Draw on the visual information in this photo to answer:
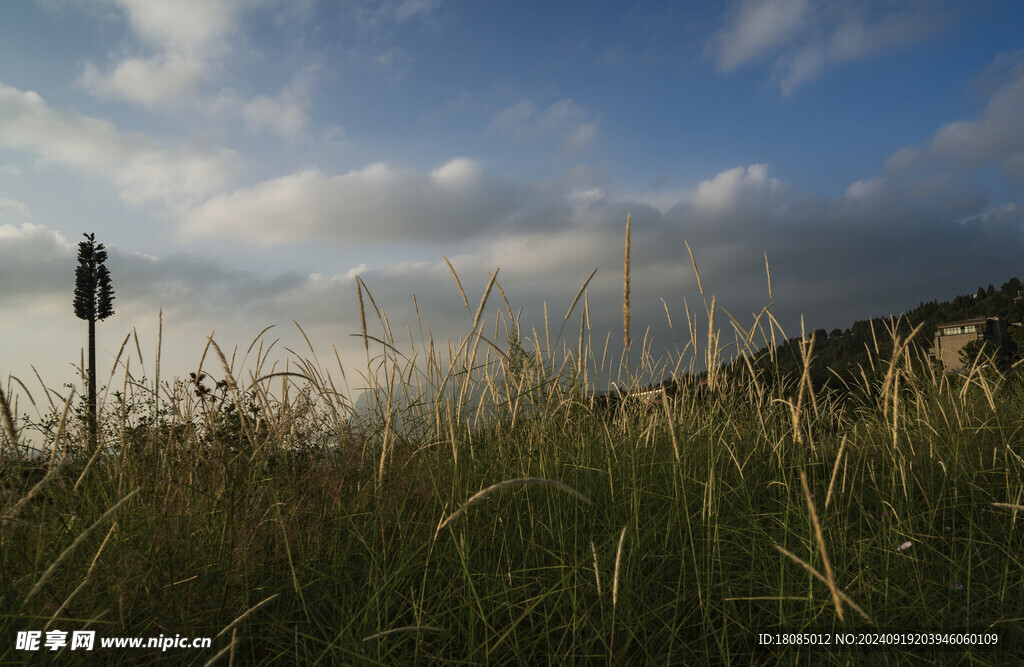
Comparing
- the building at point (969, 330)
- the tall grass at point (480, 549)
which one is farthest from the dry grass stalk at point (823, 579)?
the building at point (969, 330)

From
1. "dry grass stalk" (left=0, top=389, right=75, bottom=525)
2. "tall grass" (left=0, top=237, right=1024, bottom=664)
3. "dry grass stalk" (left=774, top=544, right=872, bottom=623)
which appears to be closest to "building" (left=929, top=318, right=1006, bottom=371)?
"tall grass" (left=0, top=237, right=1024, bottom=664)

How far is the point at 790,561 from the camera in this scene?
2.29 m

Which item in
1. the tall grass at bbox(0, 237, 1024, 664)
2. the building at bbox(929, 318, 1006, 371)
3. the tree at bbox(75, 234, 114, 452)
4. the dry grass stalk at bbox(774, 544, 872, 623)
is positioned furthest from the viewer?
the building at bbox(929, 318, 1006, 371)

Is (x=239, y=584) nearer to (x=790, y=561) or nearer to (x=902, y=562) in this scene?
(x=790, y=561)

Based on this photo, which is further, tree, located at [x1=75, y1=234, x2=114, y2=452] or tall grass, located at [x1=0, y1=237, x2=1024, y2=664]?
tree, located at [x1=75, y1=234, x2=114, y2=452]

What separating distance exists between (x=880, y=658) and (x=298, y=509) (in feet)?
7.39

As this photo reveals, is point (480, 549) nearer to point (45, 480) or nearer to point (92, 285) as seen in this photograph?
point (45, 480)

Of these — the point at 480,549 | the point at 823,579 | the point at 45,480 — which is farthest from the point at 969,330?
the point at 45,480

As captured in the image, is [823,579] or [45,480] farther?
[45,480]

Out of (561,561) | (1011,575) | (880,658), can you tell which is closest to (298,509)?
(561,561)

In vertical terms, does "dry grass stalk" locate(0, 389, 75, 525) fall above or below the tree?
below

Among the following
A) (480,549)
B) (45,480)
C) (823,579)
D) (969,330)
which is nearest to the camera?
(823,579)

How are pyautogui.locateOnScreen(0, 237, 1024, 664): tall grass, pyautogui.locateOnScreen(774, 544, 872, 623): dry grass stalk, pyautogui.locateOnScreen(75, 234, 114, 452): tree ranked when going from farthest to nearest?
pyautogui.locateOnScreen(75, 234, 114, 452): tree
pyautogui.locateOnScreen(0, 237, 1024, 664): tall grass
pyautogui.locateOnScreen(774, 544, 872, 623): dry grass stalk

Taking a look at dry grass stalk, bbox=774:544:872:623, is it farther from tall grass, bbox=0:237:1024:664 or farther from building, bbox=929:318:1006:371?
building, bbox=929:318:1006:371
